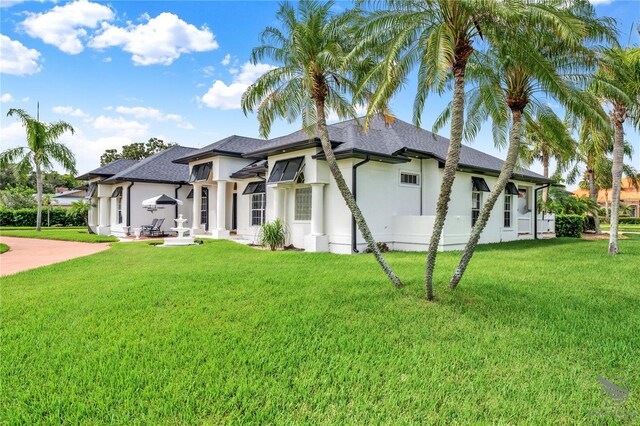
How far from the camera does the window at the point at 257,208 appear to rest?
70.5 feet

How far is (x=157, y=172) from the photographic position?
92.1 feet

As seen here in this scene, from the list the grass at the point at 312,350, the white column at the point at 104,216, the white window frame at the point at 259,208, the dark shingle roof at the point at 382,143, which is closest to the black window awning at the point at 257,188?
the white window frame at the point at 259,208

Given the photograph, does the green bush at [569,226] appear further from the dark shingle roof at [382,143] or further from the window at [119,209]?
the window at [119,209]

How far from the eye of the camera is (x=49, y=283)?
9945 mm

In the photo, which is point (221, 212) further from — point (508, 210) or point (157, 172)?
point (508, 210)

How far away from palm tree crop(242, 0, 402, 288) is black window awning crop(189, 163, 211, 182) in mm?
12224

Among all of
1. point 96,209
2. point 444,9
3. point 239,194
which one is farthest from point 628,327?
point 96,209

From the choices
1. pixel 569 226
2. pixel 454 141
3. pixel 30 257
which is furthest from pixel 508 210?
pixel 30 257

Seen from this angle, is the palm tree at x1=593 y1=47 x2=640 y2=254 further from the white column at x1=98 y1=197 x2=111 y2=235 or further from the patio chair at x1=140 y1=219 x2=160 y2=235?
the white column at x1=98 y1=197 x2=111 y2=235

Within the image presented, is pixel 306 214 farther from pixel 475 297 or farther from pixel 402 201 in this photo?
pixel 475 297

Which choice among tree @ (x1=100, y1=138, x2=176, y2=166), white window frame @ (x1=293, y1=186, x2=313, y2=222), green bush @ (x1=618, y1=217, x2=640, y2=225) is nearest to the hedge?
tree @ (x1=100, y1=138, x2=176, y2=166)

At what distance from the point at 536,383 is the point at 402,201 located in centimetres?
1377

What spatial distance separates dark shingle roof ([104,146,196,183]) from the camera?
26.4 metres

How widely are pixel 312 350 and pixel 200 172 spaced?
66.9 ft
